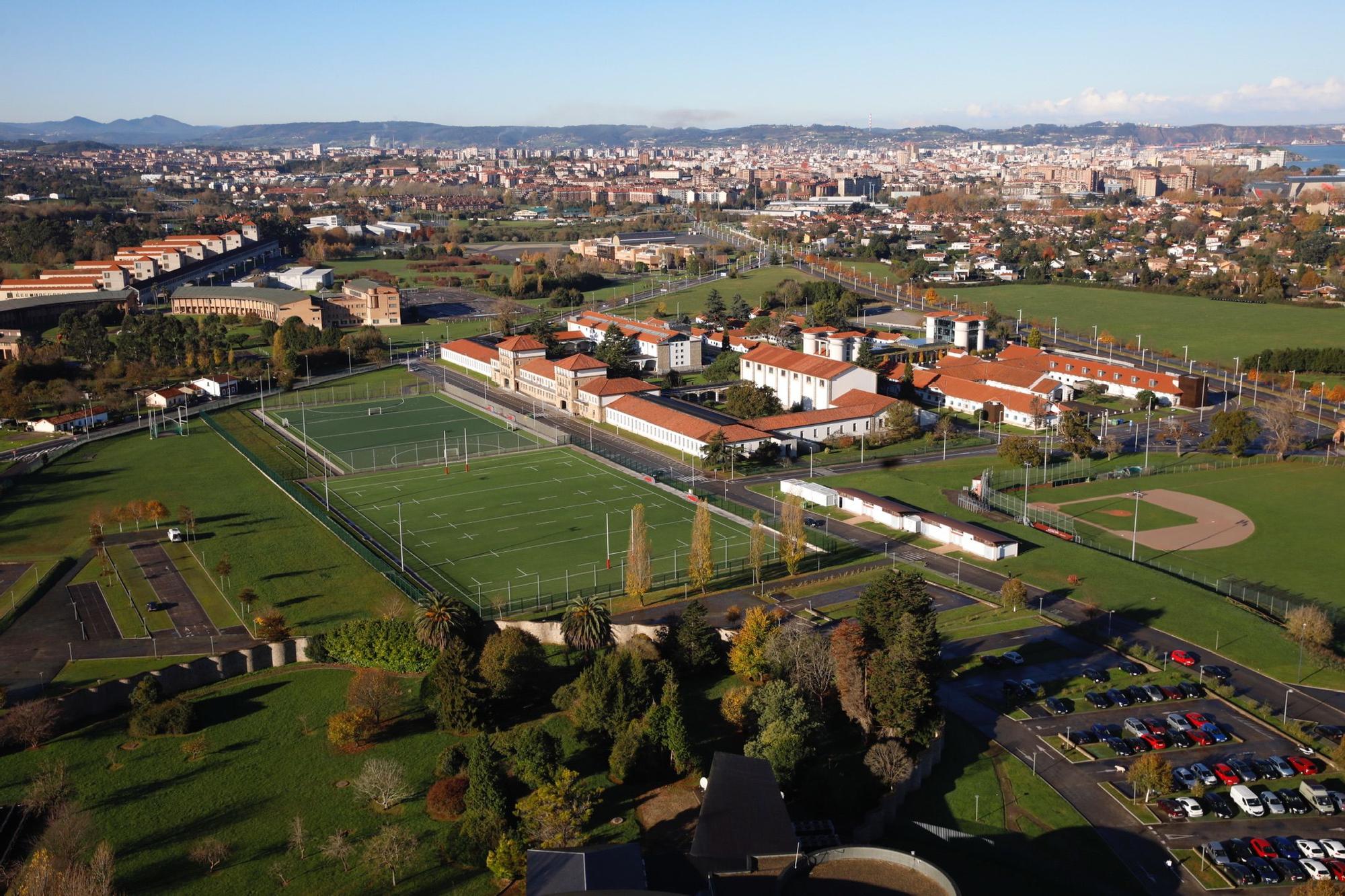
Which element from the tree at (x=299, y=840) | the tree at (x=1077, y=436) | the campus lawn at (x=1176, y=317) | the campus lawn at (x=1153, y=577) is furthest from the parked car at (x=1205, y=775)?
the campus lawn at (x=1176, y=317)

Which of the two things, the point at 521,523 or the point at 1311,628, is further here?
the point at 521,523

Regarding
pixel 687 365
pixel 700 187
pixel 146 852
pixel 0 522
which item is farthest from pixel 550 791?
pixel 700 187

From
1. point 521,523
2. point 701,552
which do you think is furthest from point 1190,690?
point 521,523

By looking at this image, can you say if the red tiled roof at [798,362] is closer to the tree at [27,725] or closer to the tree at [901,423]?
the tree at [901,423]

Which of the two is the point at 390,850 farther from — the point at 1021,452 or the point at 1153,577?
the point at 1021,452

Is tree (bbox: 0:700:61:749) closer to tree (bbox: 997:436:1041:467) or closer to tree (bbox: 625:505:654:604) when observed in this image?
tree (bbox: 625:505:654:604)

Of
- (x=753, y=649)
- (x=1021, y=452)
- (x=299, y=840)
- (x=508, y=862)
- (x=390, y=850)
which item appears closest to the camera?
(x=508, y=862)

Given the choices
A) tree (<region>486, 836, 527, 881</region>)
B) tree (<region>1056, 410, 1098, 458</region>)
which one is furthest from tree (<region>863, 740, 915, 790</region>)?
tree (<region>1056, 410, 1098, 458</region>)
